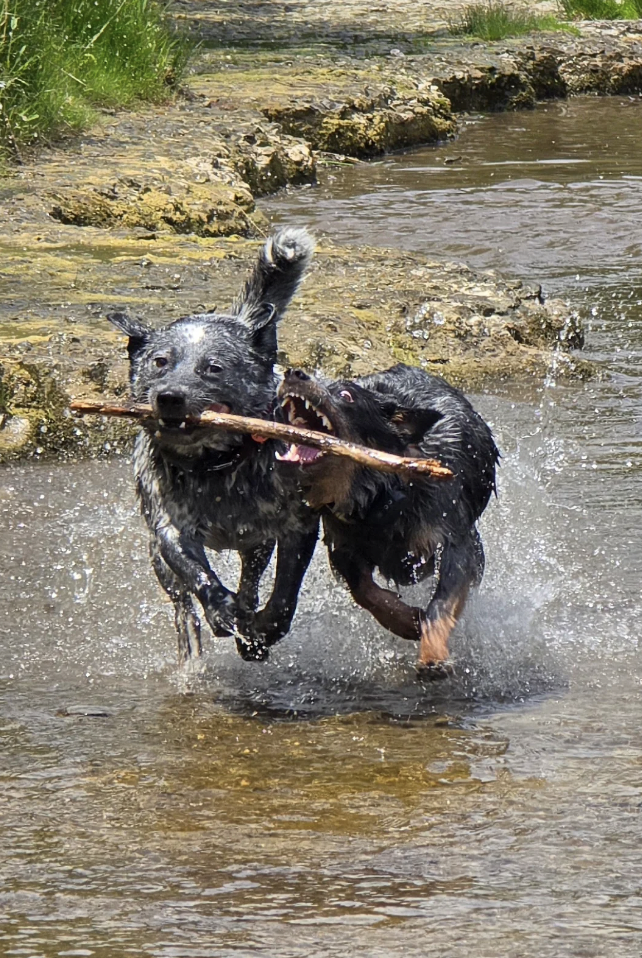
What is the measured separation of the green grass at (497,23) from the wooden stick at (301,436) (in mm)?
14595

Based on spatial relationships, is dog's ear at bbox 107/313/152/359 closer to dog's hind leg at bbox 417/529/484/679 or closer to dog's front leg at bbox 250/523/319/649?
dog's front leg at bbox 250/523/319/649

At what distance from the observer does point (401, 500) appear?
4766mm

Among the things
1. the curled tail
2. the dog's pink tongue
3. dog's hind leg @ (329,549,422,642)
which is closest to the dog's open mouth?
the dog's pink tongue

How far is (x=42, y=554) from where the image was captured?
19.3ft

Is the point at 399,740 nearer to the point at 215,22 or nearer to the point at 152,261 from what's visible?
the point at 152,261

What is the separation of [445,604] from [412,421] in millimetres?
630

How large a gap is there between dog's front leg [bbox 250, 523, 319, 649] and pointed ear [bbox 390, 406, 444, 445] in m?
0.43

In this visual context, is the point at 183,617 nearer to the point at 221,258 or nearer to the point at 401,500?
the point at 401,500

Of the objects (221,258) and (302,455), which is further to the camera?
(221,258)

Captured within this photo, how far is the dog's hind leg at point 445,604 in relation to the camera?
14.9ft

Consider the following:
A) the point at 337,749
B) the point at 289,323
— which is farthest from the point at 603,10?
the point at 337,749

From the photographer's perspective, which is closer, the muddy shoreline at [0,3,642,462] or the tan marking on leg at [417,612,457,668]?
the tan marking on leg at [417,612,457,668]

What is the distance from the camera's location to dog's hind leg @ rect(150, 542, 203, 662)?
4.82m

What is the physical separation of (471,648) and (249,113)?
9275 mm
